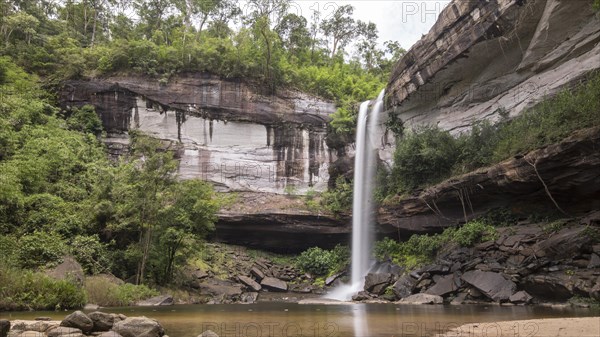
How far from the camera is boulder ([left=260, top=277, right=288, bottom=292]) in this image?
24656 mm

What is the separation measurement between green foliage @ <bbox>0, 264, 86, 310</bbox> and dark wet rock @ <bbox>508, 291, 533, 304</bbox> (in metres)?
15.0

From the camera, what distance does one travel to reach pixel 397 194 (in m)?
25.1

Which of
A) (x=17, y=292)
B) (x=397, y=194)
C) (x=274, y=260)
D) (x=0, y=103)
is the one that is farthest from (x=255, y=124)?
(x=17, y=292)

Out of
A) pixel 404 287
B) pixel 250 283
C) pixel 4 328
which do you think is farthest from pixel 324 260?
pixel 4 328

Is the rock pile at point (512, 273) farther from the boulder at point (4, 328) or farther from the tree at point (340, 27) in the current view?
the tree at point (340, 27)

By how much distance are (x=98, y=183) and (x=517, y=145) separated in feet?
67.5

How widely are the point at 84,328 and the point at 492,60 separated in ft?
77.3

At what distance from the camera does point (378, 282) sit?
67.4 feet

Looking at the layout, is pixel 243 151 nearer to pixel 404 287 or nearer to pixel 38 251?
pixel 404 287

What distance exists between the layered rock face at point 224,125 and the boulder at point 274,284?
805 cm

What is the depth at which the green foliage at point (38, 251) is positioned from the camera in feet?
50.3

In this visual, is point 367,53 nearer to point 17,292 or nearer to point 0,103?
point 0,103

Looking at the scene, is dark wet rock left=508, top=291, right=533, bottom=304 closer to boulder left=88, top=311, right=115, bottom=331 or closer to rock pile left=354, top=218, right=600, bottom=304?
rock pile left=354, top=218, right=600, bottom=304

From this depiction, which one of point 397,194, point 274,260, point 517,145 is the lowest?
point 274,260
